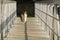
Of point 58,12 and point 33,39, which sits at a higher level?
point 58,12

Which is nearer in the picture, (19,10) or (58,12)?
(58,12)

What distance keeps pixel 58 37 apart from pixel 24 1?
18372 mm

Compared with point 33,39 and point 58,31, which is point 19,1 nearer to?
point 33,39

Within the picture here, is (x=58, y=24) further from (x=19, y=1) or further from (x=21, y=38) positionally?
(x=19, y=1)

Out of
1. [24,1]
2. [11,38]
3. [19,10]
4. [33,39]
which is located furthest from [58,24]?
[24,1]

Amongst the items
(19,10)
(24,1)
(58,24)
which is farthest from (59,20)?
(24,1)

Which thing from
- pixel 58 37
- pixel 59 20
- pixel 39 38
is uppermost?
pixel 59 20

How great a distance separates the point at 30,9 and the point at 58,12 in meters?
16.5

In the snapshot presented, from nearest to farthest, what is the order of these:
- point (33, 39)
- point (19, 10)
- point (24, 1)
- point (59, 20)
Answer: point (59, 20)
point (33, 39)
point (19, 10)
point (24, 1)

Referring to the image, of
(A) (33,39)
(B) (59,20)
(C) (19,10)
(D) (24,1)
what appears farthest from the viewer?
(D) (24,1)

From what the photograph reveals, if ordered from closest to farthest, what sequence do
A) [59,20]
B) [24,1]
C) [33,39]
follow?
1. [59,20]
2. [33,39]
3. [24,1]

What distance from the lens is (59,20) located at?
5.07m

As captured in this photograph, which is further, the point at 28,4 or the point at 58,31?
the point at 28,4

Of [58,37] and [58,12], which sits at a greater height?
[58,12]
